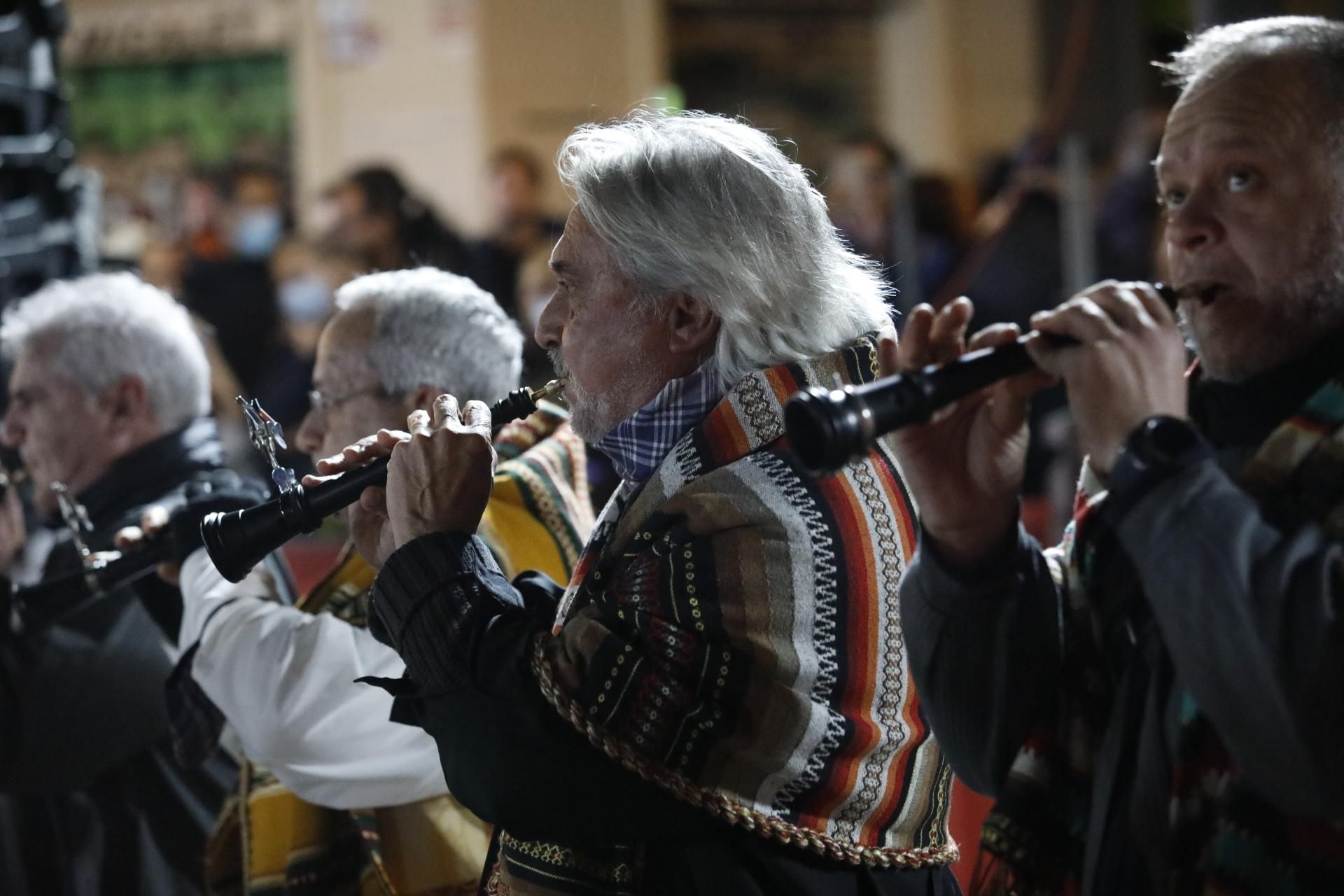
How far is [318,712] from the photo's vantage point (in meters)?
2.34

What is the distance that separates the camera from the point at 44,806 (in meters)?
2.99

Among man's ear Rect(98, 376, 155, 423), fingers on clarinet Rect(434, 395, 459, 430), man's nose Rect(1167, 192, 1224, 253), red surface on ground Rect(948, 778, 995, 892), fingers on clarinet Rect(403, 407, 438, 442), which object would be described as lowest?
red surface on ground Rect(948, 778, 995, 892)

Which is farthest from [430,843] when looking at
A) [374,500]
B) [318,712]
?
[374,500]

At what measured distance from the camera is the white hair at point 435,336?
8.54ft

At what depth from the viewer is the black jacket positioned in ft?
9.42

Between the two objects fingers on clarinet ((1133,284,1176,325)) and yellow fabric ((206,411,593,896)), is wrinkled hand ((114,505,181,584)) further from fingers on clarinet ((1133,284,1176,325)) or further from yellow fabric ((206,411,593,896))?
fingers on clarinet ((1133,284,1176,325))

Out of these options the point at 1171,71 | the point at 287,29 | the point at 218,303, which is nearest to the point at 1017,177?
the point at 218,303

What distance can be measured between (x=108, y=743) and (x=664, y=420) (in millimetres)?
1501

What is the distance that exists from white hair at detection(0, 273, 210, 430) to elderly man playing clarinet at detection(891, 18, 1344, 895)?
1926 millimetres

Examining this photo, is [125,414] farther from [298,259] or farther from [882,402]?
[298,259]

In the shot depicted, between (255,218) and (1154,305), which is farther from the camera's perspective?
(255,218)

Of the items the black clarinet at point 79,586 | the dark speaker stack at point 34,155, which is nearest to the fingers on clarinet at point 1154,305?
the black clarinet at point 79,586

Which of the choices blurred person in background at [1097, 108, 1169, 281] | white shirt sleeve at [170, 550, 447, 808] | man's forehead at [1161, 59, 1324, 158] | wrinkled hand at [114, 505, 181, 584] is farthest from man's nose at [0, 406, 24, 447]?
blurred person in background at [1097, 108, 1169, 281]

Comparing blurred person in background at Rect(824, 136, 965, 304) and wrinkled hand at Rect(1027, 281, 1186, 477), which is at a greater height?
wrinkled hand at Rect(1027, 281, 1186, 477)
